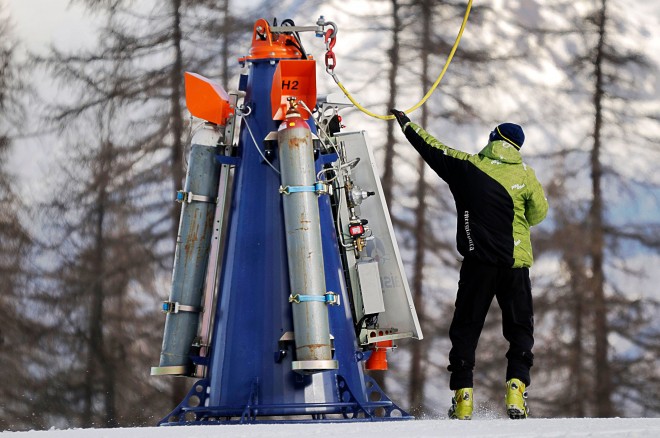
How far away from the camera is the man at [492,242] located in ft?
20.7

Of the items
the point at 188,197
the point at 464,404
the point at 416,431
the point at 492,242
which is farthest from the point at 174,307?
the point at 416,431

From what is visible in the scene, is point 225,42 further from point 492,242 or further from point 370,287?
point 492,242

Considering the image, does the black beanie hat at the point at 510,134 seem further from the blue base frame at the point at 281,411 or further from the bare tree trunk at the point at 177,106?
the bare tree trunk at the point at 177,106

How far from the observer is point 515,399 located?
620 cm

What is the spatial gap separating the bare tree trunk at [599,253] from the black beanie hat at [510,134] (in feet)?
24.3

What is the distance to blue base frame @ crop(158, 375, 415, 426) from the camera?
580cm

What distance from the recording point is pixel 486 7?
536 inches

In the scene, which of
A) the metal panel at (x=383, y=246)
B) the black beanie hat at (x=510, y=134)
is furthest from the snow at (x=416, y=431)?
the black beanie hat at (x=510, y=134)

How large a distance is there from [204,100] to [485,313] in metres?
2.08

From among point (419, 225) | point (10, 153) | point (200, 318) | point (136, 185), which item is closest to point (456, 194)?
point (200, 318)

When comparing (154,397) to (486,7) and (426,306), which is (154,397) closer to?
(426,306)

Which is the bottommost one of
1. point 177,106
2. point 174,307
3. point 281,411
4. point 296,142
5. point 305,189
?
point 281,411

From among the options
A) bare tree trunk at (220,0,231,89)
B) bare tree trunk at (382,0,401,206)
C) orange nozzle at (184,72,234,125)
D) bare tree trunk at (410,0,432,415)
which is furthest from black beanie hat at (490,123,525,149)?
bare tree trunk at (220,0,231,89)

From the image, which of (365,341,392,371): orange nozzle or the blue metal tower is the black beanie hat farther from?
(365,341,392,371): orange nozzle
